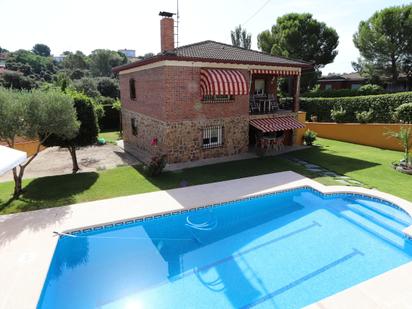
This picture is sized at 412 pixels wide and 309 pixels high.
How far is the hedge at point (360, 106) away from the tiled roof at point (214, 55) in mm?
8668

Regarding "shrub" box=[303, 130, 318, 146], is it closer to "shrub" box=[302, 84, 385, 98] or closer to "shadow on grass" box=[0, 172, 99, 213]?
"shadow on grass" box=[0, 172, 99, 213]

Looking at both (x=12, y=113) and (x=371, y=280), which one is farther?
(x=12, y=113)

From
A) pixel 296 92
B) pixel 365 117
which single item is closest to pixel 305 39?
pixel 365 117

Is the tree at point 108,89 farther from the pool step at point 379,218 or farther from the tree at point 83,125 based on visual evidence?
the pool step at point 379,218

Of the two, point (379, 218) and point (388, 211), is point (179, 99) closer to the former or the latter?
point (379, 218)

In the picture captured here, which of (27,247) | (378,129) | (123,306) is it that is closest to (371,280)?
(123,306)

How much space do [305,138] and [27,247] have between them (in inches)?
1085

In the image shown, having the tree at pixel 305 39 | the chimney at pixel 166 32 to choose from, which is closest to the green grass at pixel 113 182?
the chimney at pixel 166 32

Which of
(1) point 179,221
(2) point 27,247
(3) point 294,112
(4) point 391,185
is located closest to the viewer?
(2) point 27,247

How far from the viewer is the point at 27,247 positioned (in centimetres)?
1263

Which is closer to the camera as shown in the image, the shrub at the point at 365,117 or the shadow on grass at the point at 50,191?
the shadow on grass at the point at 50,191

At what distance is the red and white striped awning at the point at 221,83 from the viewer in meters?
23.8

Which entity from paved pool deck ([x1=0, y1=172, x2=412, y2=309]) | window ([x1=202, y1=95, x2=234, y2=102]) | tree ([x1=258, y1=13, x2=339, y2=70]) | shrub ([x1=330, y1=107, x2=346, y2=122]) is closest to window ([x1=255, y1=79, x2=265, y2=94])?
window ([x1=202, y1=95, x2=234, y2=102])

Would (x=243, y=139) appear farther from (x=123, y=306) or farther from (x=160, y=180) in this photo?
(x=123, y=306)
